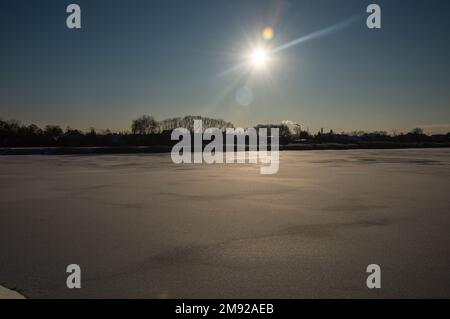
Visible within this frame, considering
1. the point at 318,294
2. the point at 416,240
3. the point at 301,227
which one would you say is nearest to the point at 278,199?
the point at 301,227

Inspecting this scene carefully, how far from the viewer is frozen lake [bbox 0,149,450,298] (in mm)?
3342

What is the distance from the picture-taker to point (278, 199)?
813 centimetres

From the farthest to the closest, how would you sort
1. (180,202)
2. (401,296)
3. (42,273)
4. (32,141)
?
(32,141)
(180,202)
(42,273)
(401,296)

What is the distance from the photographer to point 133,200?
26.4 ft

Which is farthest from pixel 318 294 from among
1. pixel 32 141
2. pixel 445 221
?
pixel 32 141

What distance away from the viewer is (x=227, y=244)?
4.64 m

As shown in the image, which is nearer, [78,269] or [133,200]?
[78,269]

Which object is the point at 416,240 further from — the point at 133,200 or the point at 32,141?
the point at 32,141

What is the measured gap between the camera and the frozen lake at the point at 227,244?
334 centimetres
